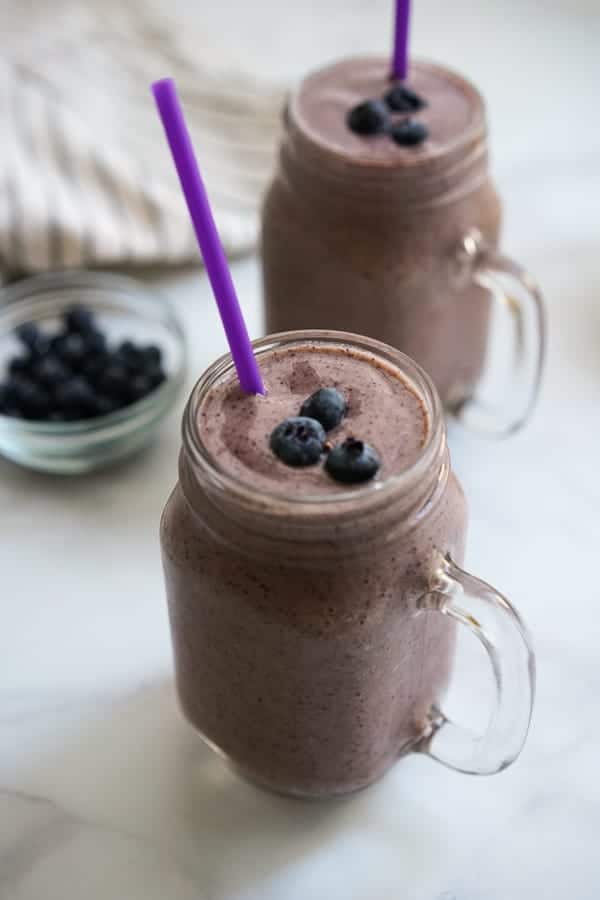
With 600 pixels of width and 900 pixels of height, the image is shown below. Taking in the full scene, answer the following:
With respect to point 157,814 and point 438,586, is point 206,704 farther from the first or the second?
point 438,586

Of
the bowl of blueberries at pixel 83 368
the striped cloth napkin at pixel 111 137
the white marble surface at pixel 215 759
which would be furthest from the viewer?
the striped cloth napkin at pixel 111 137

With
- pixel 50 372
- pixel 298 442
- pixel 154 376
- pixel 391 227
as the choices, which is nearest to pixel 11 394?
pixel 50 372

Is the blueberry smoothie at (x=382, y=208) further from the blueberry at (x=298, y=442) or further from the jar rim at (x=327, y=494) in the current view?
the blueberry at (x=298, y=442)

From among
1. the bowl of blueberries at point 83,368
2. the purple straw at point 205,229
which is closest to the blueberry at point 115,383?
the bowl of blueberries at point 83,368

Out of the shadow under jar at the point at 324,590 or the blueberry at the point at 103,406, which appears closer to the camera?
the shadow under jar at the point at 324,590

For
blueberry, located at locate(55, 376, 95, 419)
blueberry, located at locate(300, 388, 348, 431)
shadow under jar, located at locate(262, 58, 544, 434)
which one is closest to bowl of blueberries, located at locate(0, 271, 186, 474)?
blueberry, located at locate(55, 376, 95, 419)

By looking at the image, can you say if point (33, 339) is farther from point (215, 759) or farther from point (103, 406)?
point (215, 759)
